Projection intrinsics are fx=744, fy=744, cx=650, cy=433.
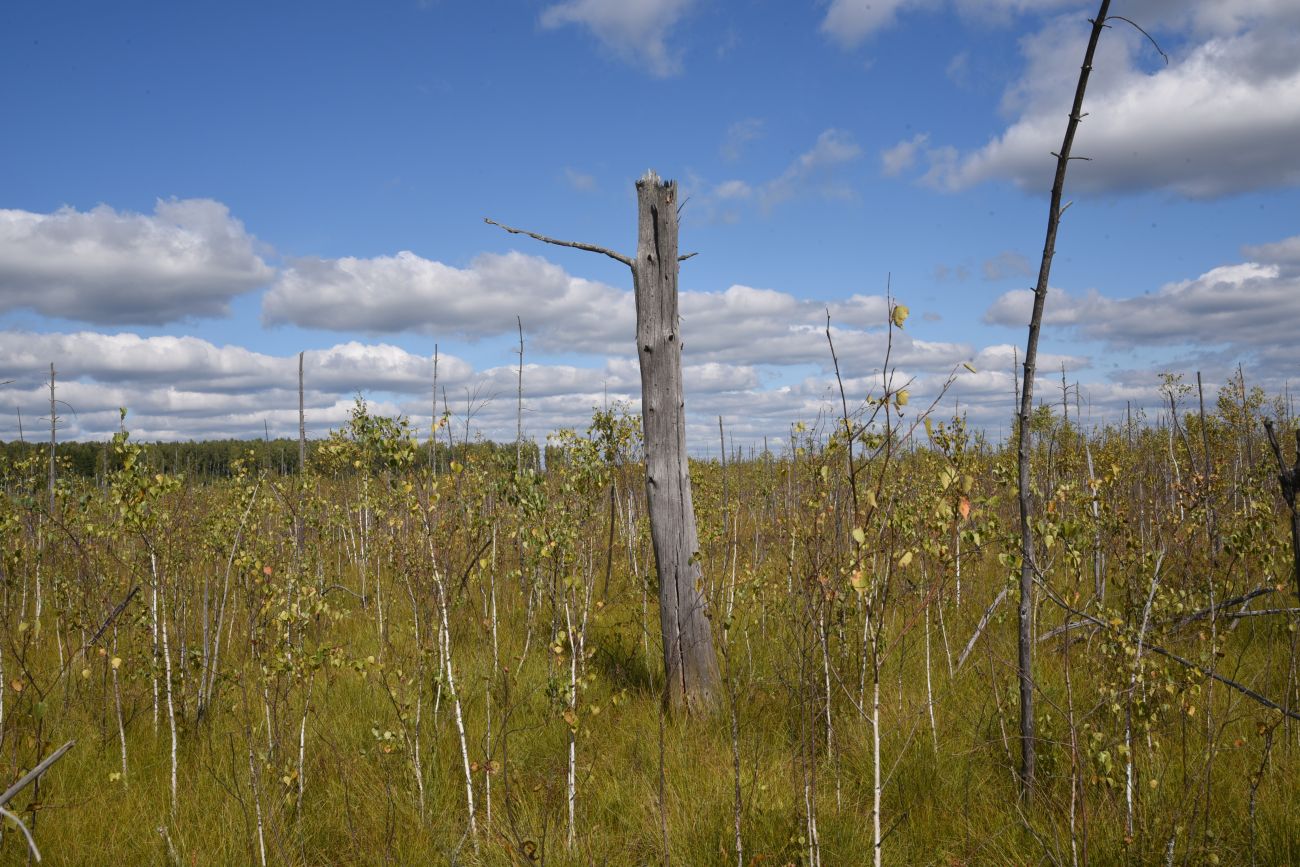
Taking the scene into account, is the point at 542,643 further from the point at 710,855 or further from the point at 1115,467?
the point at 1115,467

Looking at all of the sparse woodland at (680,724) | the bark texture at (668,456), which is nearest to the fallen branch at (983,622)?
the sparse woodland at (680,724)

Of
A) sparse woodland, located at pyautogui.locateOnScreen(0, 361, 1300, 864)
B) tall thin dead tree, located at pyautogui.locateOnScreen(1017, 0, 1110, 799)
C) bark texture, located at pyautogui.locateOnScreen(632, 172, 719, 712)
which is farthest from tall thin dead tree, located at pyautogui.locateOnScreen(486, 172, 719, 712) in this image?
tall thin dead tree, located at pyautogui.locateOnScreen(1017, 0, 1110, 799)

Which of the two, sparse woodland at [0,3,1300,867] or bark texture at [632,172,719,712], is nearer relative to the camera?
sparse woodland at [0,3,1300,867]

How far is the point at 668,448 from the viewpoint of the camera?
5625mm

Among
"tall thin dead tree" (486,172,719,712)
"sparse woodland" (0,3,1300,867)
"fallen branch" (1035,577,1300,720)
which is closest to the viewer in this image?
"fallen branch" (1035,577,1300,720)

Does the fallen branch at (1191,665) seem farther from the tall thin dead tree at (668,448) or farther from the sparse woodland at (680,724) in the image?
the tall thin dead tree at (668,448)

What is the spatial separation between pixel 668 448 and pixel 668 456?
0.20 ft

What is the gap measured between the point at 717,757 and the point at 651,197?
4.03m

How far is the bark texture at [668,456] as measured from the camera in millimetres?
5539

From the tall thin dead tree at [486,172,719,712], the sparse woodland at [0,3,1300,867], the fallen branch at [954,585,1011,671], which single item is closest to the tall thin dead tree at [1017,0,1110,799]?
the sparse woodland at [0,3,1300,867]

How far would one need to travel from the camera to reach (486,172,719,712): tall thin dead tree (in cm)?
554

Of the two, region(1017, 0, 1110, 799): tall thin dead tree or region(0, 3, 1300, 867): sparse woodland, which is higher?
region(1017, 0, 1110, 799): tall thin dead tree

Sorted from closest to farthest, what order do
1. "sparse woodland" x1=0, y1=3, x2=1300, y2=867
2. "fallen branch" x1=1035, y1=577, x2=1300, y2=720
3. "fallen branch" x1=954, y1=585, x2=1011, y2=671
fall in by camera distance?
"fallen branch" x1=1035, y1=577, x2=1300, y2=720, "sparse woodland" x1=0, y1=3, x2=1300, y2=867, "fallen branch" x1=954, y1=585, x2=1011, y2=671

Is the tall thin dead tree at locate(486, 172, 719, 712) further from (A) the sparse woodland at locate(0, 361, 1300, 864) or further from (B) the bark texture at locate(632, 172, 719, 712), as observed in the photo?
(A) the sparse woodland at locate(0, 361, 1300, 864)
